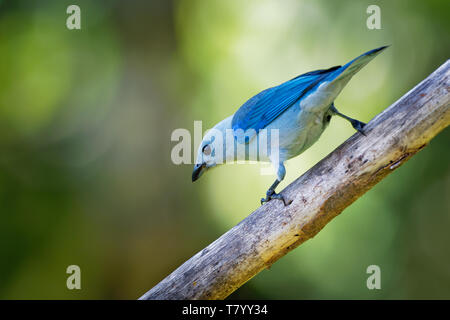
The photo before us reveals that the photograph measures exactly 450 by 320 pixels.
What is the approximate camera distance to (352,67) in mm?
2811

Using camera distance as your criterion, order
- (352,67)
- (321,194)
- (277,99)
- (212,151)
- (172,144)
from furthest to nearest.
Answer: (172,144)
(212,151)
(277,99)
(321,194)
(352,67)

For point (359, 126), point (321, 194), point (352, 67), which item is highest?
point (352, 67)

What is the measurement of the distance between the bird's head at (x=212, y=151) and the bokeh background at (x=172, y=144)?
82.1 inches

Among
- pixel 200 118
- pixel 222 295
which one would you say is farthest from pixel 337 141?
pixel 222 295

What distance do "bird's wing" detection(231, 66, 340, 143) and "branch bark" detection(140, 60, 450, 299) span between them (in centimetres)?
66

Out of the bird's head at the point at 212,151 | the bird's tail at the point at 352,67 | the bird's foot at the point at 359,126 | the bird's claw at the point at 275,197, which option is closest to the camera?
the bird's tail at the point at 352,67

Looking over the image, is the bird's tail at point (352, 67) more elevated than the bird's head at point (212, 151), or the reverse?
the bird's tail at point (352, 67)

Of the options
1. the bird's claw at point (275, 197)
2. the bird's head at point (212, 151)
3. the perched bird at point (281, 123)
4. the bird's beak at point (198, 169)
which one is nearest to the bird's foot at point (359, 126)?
the perched bird at point (281, 123)

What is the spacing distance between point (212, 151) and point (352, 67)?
1708mm

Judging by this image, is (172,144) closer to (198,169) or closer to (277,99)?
(198,169)

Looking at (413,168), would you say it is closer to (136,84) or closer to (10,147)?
(136,84)

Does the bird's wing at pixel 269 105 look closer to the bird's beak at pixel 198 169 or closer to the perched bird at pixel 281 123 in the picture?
the perched bird at pixel 281 123

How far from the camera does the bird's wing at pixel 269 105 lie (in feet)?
11.2

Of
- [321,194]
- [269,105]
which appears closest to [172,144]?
[269,105]
